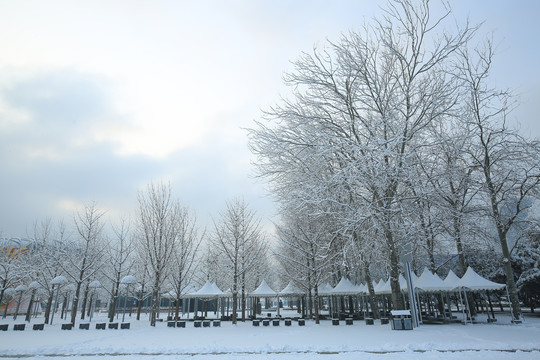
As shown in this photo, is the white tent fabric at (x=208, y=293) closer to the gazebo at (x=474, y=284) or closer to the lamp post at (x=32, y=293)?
the lamp post at (x=32, y=293)

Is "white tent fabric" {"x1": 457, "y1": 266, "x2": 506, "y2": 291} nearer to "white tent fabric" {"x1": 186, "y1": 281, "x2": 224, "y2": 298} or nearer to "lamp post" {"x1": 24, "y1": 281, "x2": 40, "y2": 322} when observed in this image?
"white tent fabric" {"x1": 186, "y1": 281, "x2": 224, "y2": 298}

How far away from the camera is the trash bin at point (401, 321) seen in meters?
15.5

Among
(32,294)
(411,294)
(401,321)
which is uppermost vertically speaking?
(32,294)

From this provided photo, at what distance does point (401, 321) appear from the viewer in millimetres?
15562

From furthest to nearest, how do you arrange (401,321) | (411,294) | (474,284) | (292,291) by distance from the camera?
1. (292,291)
2. (474,284)
3. (401,321)
4. (411,294)

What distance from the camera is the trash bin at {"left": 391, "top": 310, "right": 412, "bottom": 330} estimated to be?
50.8ft

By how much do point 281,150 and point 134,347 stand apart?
1026cm

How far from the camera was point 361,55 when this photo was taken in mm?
16172

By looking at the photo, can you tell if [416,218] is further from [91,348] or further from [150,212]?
[150,212]

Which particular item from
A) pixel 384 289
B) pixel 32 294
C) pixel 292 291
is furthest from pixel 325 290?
pixel 32 294

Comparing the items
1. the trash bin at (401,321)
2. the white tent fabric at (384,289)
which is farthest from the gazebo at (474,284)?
the trash bin at (401,321)

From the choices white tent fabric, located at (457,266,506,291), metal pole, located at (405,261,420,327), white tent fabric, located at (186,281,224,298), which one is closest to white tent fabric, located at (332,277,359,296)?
white tent fabric, located at (457,266,506,291)

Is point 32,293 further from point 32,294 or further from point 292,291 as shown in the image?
point 292,291

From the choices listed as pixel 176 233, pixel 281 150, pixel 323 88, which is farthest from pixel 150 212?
pixel 323 88
